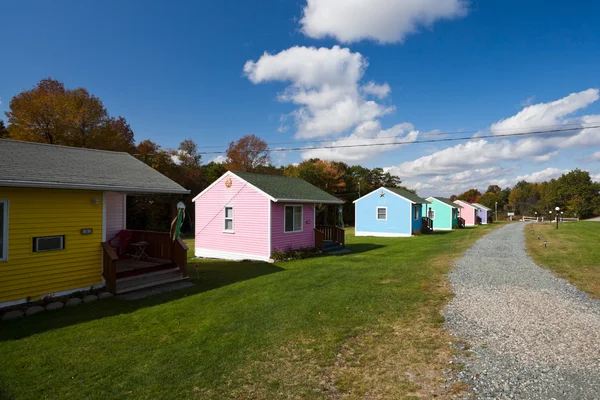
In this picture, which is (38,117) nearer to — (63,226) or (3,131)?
(3,131)

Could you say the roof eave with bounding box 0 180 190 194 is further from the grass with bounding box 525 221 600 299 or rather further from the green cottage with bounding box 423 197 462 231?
the green cottage with bounding box 423 197 462 231

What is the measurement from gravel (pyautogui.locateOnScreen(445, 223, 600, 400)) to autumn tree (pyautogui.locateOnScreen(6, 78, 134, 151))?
31.5 m

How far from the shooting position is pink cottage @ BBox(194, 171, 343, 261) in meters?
15.1

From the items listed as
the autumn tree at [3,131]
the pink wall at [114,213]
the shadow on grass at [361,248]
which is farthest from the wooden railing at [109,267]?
the autumn tree at [3,131]

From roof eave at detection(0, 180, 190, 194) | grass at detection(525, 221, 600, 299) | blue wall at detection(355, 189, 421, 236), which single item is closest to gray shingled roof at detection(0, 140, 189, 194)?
roof eave at detection(0, 180, 190, 194)

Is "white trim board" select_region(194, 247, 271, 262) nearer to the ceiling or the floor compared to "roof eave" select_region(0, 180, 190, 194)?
nearer to the floor

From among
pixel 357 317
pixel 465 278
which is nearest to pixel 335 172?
pixel 465 278

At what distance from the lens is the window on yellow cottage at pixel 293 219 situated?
52.5 ft

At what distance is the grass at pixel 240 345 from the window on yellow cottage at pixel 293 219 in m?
6.80

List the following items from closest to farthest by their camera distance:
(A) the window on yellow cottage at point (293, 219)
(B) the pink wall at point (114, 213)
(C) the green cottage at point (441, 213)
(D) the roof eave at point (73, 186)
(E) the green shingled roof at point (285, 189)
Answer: (D) the roof eave at point (73, 186) → (B) the pink wall at point (114, 213) → (E) the green shingled roof at point (285, 189) → (A) the window on yellow cottage at point (293, 219) → (C) the green cottage at point (441, 213)

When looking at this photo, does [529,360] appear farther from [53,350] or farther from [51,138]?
[51,138]

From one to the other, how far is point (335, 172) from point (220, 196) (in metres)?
36.3

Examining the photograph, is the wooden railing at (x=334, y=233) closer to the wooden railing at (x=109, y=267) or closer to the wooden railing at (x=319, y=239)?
→ the wooden railing at (x=319, y=239)

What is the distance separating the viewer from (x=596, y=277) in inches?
397
